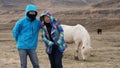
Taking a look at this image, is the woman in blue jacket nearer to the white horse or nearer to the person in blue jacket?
the person in blue jacket

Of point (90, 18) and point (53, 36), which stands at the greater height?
point (53, 36)

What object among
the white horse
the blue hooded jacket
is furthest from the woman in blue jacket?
the white horse

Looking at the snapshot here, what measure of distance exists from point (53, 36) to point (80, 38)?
769cm

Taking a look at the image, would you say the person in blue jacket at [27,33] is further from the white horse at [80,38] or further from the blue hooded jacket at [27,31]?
the white horse at [80,38]

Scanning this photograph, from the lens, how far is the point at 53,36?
8797 mm

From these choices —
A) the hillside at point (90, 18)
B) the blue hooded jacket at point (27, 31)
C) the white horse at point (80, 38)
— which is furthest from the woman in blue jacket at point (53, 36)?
the hillside at point (90, 18)

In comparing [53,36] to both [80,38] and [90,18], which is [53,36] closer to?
[80,38]

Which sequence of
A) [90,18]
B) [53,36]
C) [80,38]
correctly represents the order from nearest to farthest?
[53,36], [80,38], [90,18]

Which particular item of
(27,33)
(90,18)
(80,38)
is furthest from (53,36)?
(90,18)

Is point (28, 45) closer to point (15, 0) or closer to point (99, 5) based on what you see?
point (99, 5)

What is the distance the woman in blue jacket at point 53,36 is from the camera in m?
8.74

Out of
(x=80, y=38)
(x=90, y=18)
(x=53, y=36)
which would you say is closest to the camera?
(x=53, y=36)

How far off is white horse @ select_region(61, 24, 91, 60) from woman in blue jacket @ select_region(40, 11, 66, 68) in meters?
6.61

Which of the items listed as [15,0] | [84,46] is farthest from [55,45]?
[15,0]
